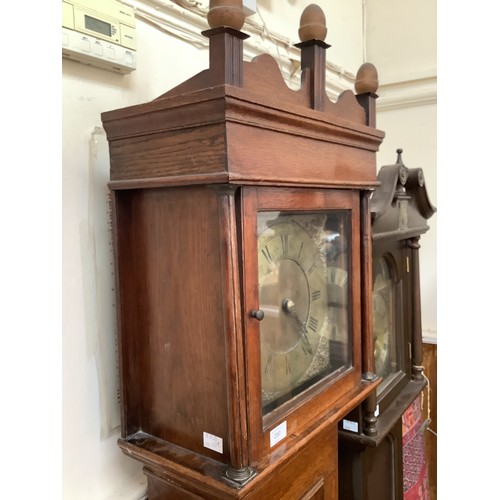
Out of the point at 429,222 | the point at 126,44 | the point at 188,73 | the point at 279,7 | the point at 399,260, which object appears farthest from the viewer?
the point at 429,222

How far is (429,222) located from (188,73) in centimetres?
144

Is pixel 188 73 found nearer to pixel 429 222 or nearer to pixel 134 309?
pixel 134 309

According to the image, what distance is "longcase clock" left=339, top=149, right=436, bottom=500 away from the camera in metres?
1.33

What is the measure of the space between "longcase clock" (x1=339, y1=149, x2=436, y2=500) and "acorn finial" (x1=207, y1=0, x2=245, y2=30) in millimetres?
708

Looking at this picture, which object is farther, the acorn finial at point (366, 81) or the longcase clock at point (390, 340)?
the longcase clock at point (390, 340)

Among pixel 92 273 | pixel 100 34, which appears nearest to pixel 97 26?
pixel 100 34

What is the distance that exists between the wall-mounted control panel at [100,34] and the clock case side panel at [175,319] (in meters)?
0.29

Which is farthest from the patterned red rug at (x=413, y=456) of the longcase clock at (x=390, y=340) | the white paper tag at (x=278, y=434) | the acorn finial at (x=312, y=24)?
the acorn finial at (x=312, y=24)

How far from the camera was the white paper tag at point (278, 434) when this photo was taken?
87 centimetres

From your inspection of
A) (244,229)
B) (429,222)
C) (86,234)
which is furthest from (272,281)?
(429,222)

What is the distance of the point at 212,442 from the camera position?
85 cm

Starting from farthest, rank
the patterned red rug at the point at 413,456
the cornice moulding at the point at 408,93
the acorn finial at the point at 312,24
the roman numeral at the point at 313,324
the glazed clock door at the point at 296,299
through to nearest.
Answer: the cornice moulding at the point at 408,93 < the patterned red rug at the point at 413,456 < the roman numeral at the point at 313,324 < the acorn finial at the point at 312,24 < the glazed clock door at the point at 296,299

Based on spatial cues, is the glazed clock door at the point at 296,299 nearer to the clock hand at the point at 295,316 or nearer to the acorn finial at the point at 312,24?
the clock hand at the point at 295,316
